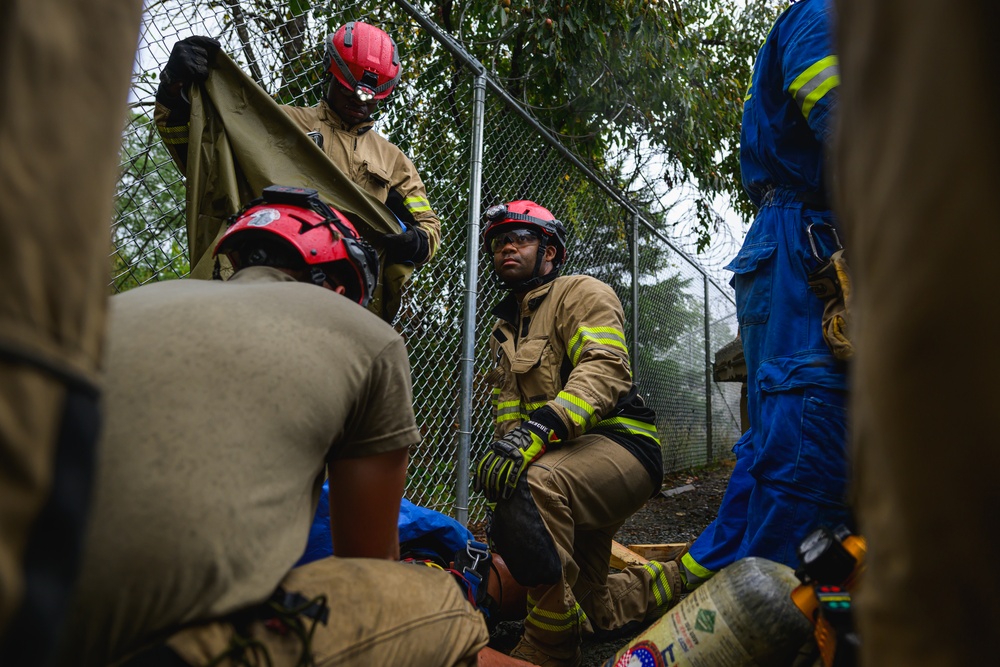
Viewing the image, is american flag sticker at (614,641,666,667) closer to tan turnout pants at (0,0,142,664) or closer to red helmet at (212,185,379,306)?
red helmet at (212,185,379,306)

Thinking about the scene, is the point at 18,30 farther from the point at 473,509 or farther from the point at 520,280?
the point at 473,509

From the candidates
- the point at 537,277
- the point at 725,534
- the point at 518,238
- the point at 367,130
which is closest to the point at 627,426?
the point at 725,534

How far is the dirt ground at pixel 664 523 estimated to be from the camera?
10.2 feet

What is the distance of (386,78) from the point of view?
3.48 meters

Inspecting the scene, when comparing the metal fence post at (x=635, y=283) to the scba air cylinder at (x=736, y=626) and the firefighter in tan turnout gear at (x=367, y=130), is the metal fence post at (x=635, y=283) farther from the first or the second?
the scba air cylinder at (x=736, y=626)

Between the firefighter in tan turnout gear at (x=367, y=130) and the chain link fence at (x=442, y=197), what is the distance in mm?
219

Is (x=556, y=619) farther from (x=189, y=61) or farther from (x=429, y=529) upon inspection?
(x=189, y=61)

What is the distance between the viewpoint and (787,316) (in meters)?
2.59

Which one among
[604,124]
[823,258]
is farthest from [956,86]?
[604,124]

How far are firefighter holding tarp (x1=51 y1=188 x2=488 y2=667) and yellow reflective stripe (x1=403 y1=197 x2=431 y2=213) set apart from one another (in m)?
1.93

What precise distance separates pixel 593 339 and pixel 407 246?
97cm

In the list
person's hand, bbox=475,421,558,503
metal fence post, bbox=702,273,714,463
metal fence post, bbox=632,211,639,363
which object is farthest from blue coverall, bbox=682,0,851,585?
metal fence post, bbox=702,273,714,463

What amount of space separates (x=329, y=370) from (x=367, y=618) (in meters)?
0.52

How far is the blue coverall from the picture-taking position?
236 cm
